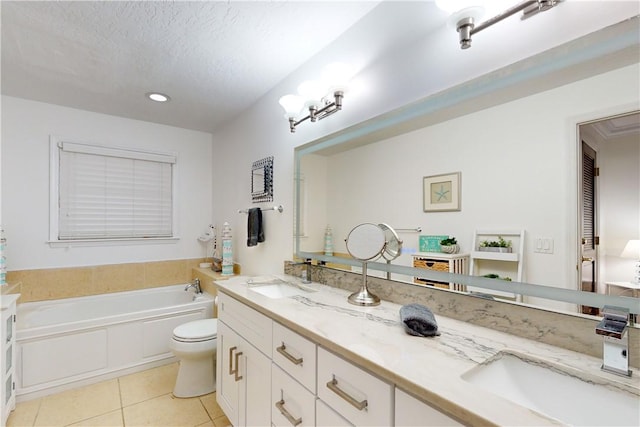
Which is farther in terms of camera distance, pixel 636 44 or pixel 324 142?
pixel 324 142

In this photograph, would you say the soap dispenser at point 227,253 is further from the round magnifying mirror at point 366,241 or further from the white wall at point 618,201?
the white wall at point 618,201

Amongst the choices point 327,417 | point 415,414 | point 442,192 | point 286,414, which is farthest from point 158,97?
point 415,414

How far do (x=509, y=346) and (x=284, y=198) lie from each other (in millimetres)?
1642

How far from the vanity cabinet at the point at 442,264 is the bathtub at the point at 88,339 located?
2.21 m

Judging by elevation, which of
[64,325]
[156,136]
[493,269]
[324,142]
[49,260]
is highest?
[156,136]

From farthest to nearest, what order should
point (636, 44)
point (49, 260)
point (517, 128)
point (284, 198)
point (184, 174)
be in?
1. point (184, 174)
2. point (49, 260)
3. point (284, 198)
4. point (517, 128)
5. point (636, 44)

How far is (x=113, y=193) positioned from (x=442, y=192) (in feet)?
10.4

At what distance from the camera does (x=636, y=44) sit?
78cm

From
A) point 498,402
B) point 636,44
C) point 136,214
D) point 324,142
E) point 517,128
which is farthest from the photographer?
point 136,214

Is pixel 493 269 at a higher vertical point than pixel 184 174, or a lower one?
lower

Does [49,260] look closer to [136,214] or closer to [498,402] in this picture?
[136,214]

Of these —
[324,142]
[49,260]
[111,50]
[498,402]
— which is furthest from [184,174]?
[498,402]

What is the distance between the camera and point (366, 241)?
1.44 m

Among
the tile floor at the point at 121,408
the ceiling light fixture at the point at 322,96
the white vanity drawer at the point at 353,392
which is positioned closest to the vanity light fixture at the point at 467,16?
the ceiling light fixture at the point at 322,96
